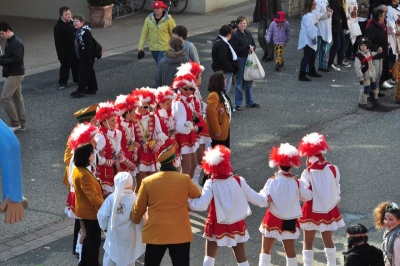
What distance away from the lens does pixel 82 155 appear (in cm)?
931

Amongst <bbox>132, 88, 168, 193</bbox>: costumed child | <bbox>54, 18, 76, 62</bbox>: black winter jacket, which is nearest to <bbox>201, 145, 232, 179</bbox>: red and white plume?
<bbox>132, 88, 168, 193</bbox>: costumed child

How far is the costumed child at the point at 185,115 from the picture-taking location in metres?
11.8

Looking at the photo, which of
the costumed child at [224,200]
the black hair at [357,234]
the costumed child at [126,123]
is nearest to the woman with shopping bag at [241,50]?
the costumed child at [126,123]

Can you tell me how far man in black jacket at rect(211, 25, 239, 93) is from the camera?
581 inches

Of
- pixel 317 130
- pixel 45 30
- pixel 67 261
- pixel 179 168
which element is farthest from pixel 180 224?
pixel 45 30

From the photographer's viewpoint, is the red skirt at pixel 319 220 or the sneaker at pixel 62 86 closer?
the red skirt at pixel 319 220

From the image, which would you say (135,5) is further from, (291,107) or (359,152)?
(359,152)

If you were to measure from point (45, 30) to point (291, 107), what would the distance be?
9.50 meters

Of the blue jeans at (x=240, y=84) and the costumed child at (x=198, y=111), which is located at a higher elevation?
the costumed child at (x=198, y=111)

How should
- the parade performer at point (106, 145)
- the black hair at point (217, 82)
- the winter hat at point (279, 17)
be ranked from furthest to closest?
the winter hat at point (279, 17) → the black hair at point (217, 82) → the parade performer at point (106, 145)

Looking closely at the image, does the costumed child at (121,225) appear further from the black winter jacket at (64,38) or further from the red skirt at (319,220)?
the black winter jacket at (64,38)

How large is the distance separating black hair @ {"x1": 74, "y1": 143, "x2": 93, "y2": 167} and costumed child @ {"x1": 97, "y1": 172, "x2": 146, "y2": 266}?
1.50 feet

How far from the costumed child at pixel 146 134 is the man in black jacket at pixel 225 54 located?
3.64 m

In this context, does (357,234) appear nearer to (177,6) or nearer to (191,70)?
(191,70)
